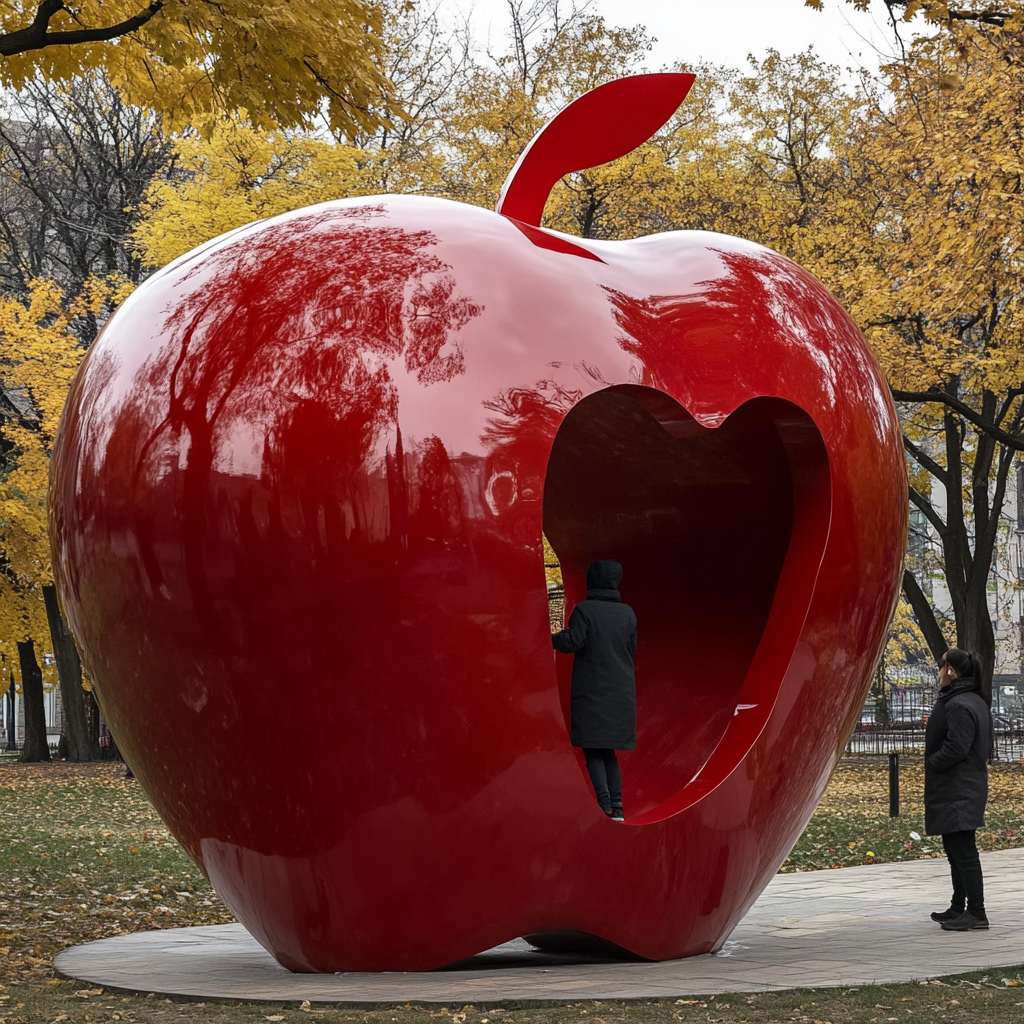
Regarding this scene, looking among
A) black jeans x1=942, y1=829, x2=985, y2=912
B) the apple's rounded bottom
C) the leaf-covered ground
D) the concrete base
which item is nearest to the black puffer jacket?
black jeans x1=942, y1=829, x2=985, y2=912

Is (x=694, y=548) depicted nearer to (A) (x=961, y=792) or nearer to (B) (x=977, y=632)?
(A) (x=961, y=792)

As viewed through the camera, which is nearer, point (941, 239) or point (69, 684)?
point (941, 239)

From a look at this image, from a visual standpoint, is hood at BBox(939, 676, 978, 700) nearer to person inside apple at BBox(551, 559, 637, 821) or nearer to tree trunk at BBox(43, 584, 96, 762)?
person inside apple at BBox(551, 559, 637, 821)

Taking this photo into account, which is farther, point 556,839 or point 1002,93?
point 1002,93

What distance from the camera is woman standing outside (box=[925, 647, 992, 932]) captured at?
28.2 ft

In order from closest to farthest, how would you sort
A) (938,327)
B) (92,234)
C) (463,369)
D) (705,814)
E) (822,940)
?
(463,369), (705,814), (822,940), (938,327), (92,234)

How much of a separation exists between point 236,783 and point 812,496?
127 inches

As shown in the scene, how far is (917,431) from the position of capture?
84.1ft

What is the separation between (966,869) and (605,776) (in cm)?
284

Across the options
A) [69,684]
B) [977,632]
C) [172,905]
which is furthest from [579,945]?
[69,684]

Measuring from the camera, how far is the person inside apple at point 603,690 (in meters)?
7.16

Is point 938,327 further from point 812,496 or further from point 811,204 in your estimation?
point 812,496

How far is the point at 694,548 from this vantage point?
30.4 ft

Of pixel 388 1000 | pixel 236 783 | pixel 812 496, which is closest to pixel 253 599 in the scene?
pixel 236 783
